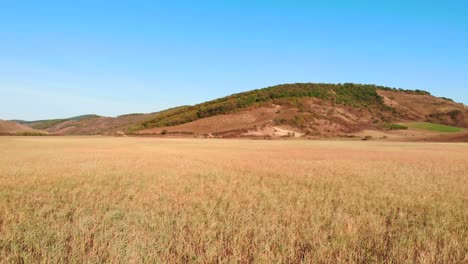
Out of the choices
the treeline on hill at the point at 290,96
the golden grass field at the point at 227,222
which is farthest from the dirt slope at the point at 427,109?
the golden grass field at the point at 227,222

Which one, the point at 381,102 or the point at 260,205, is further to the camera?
the point at 381,102

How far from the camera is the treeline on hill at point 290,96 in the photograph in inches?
5901

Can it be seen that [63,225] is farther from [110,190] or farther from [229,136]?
[229,136]

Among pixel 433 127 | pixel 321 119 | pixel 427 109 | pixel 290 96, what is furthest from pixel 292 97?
pixel 427 109

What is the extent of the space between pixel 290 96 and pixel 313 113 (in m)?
29.4

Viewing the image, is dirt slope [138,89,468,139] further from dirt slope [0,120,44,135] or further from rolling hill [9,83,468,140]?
dirt slope [0,120,44,135]

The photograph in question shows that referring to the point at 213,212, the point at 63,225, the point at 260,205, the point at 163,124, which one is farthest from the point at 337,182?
the point at 163,124

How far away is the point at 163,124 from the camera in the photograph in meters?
157

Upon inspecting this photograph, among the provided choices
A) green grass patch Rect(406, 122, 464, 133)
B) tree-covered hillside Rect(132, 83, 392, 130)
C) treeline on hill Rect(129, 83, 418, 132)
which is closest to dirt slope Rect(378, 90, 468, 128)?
tree-covered hillside Rect(132, 83, 392, 130)

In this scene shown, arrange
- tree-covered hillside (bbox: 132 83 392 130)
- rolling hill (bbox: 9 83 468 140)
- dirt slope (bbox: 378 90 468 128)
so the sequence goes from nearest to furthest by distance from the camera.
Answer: rolling hill (bbox: 9 83 468 140) → dirt slope (bbox: 378 90 468 128) → tree-covered hillside (bbox: 132 83 392 130)

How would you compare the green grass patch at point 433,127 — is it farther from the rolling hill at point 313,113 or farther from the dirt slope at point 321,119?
the dirt slope at point 321,119

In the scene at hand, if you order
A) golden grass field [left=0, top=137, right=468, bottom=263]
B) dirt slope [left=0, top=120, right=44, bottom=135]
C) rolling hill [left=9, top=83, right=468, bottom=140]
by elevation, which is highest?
rolling hill [left=9, top=83, right=468, bottom=140]

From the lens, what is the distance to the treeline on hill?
5901 inches

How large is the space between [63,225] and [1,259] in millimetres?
1840
